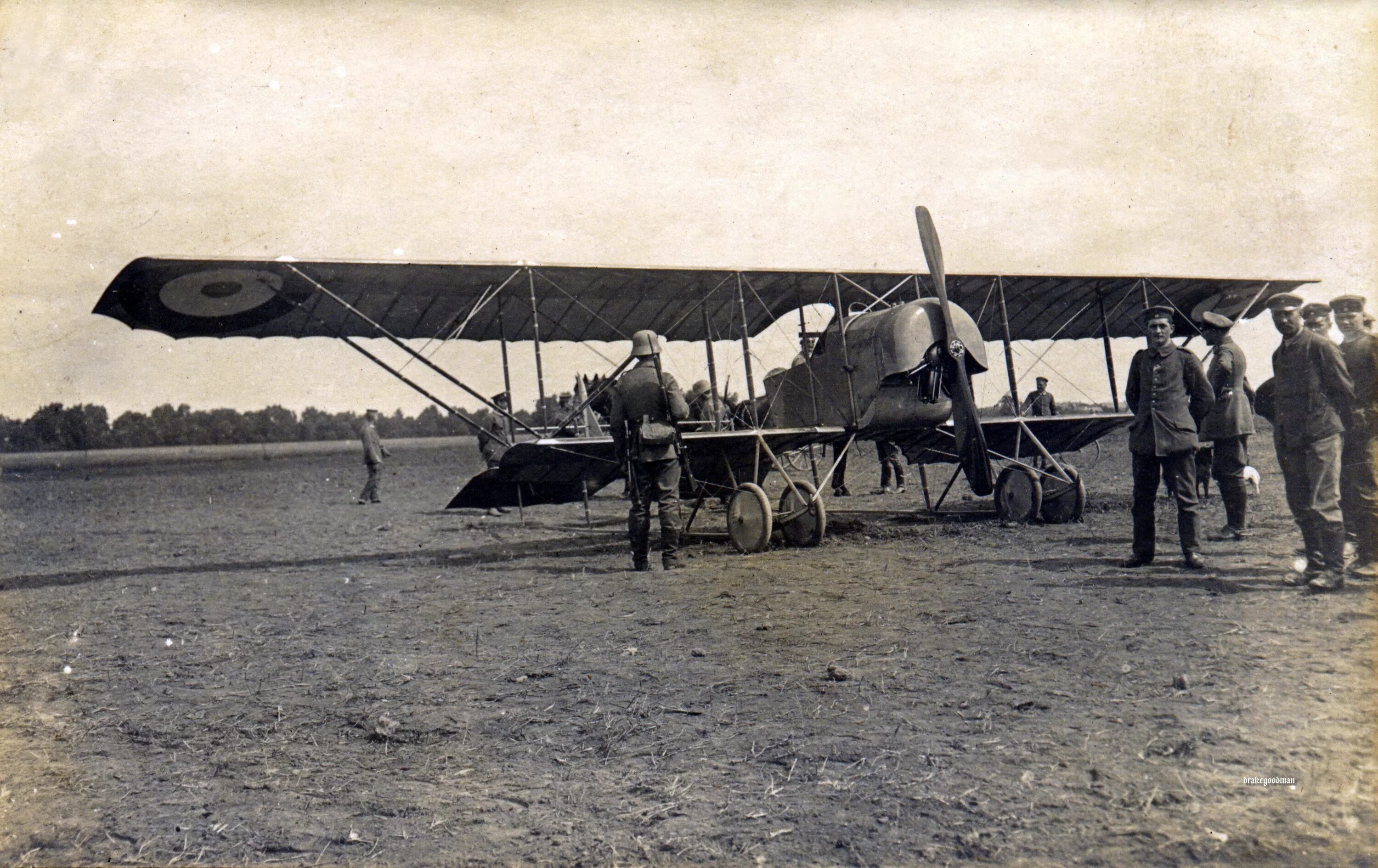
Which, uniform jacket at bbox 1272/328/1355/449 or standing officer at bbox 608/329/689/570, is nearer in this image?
uniform jacket at bbox 1272/328/1355/449

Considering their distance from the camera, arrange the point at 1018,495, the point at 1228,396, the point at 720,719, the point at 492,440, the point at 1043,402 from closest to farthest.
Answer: the point at 720,719
the point at 1228,396
the point at 1018,495
the point at 1043,402
the point at 492,440

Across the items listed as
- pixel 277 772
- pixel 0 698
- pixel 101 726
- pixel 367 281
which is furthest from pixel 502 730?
pixel 367 281

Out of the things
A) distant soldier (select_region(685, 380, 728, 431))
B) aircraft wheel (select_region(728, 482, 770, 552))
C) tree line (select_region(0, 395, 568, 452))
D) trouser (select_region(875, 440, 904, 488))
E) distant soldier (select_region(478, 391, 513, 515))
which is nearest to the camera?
aircraft wheel (select_region(728, 482, 770, 552))

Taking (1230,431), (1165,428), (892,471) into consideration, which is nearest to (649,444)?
(1165,428)

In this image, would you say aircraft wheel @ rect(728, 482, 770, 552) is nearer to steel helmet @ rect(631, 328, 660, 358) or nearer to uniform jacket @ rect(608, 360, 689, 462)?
uniform jacket @ rect(608, 360, 689, 462)

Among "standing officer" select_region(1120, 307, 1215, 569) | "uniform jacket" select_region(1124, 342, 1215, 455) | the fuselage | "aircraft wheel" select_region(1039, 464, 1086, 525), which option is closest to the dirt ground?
"standing officer" select_region(1120, 307, 1215, 569)

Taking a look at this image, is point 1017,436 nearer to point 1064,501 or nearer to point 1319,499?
point 1064,501

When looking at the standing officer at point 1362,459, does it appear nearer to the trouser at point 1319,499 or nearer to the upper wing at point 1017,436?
the trouser at point 1319,499

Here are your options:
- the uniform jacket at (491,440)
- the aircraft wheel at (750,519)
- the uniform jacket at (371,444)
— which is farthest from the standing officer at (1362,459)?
the uniform jacket at (371,444)
